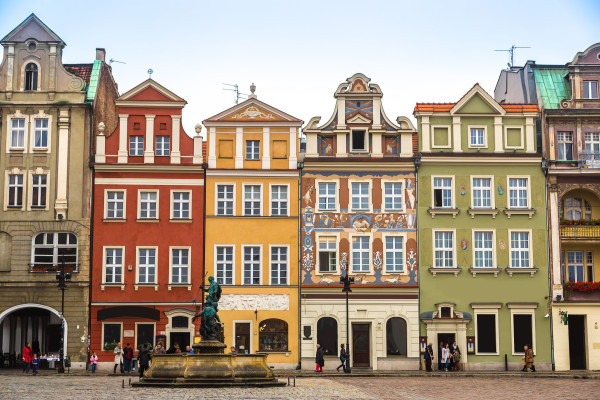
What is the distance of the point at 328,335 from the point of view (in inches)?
1962

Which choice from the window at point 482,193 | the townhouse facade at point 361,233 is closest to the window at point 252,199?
the townhouse facade at point 361,233

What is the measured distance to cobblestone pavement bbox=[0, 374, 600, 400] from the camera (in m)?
29.5

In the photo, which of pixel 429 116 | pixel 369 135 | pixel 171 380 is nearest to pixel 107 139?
pixel 369 135

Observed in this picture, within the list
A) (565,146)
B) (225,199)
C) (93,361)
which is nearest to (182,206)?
(225,199)

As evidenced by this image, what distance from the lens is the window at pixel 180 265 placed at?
164 feet

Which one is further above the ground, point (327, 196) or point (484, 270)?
point (327, 196)

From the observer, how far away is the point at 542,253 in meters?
50.7

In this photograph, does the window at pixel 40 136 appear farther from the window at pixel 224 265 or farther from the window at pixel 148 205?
the window at pixel 224 265

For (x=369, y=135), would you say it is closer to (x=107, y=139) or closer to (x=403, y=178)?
(x=403, y=178)

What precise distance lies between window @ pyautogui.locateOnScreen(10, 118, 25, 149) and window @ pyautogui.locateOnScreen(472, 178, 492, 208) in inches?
970

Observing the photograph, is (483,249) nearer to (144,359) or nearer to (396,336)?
(396,336)

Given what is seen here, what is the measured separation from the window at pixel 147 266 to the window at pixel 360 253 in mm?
10699

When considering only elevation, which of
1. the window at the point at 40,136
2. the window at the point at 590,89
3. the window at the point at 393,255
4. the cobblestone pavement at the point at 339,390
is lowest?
the cobblestone pavement at the point at 339,390

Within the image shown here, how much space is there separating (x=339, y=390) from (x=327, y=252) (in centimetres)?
1816
